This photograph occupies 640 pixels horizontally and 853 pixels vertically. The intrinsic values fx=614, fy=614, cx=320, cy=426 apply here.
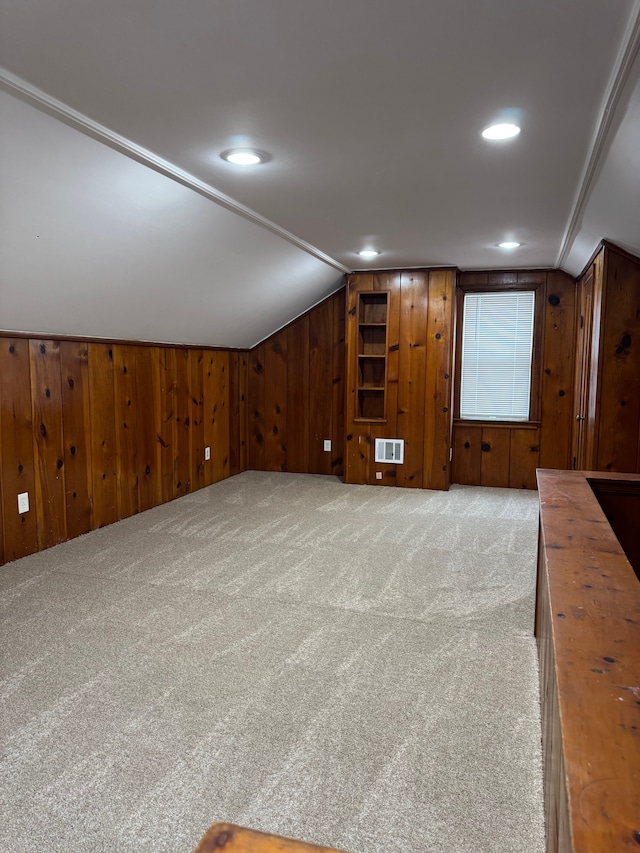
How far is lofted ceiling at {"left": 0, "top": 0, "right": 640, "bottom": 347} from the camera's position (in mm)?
1601

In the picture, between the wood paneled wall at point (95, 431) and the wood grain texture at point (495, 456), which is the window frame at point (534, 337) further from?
the wood paneled wall at point (95, 431)

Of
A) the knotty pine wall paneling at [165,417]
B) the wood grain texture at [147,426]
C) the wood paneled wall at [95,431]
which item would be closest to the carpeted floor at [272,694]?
the wood paneled wall at [95,431]

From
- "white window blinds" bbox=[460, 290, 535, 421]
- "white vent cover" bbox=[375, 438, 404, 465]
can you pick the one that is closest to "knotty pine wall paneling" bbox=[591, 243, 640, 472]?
"white window blinds" bbox=[460, 290, 535, 421]

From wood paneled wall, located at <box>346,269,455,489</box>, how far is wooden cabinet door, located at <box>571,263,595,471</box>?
106 centimetres

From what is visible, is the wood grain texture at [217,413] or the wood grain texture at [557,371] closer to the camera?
the wood grain texture at [557,371]

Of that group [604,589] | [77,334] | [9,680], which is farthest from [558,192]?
[9,680]

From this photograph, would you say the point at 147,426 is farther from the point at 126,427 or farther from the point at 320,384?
the point at 320,384

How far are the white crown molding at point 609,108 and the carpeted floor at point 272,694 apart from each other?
6.66 ft

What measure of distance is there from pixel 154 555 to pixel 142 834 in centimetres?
220

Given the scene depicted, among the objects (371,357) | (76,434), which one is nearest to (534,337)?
(371,357)

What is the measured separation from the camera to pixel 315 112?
213cm

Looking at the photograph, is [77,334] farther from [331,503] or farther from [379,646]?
[379,646]

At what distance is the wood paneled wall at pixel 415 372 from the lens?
5.46m

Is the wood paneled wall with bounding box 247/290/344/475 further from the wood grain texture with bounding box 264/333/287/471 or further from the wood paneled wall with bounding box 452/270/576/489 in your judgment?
the wood paneled wall with bounding box 452/270/576/489
